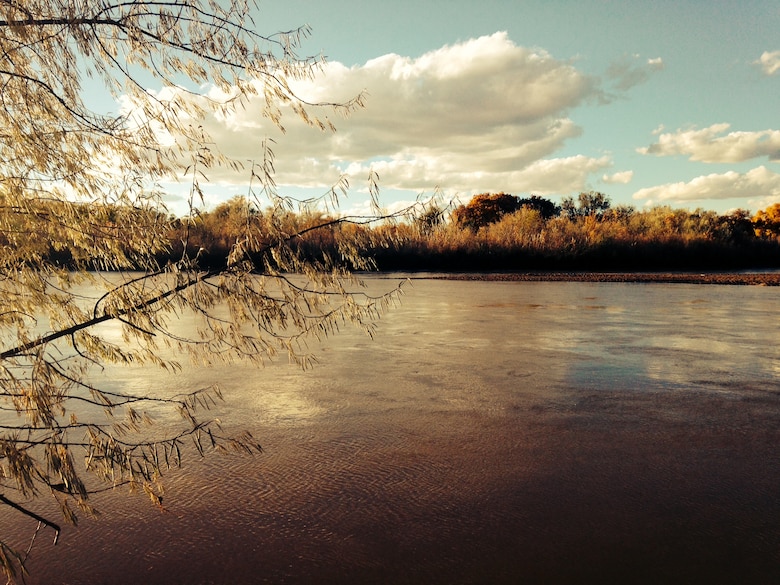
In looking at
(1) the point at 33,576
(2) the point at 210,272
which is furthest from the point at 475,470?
(1) the point at 33,576

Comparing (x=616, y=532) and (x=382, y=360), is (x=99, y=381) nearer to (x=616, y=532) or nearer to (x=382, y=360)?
(x=382, y=360)

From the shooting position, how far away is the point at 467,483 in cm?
375

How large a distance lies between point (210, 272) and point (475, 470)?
2089mm

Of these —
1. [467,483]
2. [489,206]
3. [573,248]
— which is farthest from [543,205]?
[467,483]

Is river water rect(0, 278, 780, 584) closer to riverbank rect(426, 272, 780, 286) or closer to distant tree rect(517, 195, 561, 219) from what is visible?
riverbank rect(426, 272, 780, 286)

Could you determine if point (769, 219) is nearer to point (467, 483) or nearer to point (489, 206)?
point (489, 206)

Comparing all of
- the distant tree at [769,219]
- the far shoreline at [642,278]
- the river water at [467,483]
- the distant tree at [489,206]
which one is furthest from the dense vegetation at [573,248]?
the distant tree at [769,219]

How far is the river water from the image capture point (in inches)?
113

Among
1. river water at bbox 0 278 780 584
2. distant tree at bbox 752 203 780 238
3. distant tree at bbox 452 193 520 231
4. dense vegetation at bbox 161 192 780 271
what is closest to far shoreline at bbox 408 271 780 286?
dense vegetation at bbox 161 192 780 271

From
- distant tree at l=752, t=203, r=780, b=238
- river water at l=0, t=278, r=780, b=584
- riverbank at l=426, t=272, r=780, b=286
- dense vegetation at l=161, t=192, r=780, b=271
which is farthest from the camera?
distant tree at l=752, t=203, r=780, b=238

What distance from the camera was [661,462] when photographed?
13.4 feet

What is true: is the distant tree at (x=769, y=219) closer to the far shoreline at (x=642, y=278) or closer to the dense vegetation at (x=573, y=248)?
the dense vegetation at (x=573, y=248)

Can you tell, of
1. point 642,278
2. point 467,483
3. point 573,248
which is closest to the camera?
point 467,483

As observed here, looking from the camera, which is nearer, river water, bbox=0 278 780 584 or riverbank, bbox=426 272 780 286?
river water, bbox=0 278 780 584
